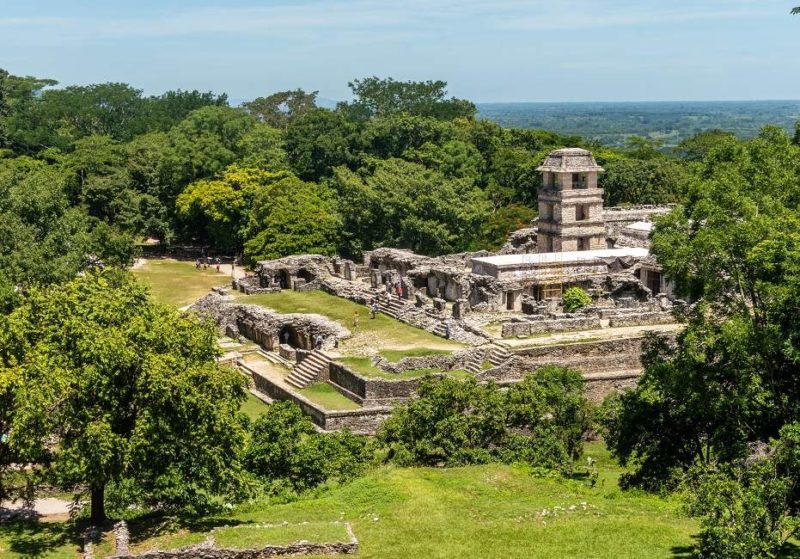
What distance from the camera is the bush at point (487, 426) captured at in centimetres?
2850

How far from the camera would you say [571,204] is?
177 ft

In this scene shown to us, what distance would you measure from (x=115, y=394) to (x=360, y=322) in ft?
73.9

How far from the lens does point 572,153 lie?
178 feet

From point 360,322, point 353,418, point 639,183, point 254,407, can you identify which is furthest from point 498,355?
point 639,183

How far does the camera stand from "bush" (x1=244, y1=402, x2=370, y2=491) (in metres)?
27.0

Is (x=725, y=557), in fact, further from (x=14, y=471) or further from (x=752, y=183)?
(x=14, y=471)

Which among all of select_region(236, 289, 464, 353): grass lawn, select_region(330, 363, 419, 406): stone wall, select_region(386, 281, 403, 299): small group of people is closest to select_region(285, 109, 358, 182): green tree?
select_region(236, 289, 464, 353): grass lawn

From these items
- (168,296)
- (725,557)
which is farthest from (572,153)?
(725,557)

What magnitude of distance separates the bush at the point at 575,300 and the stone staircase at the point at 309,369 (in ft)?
33.5

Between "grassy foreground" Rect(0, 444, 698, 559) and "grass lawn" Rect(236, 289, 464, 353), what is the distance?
13651 millimetres

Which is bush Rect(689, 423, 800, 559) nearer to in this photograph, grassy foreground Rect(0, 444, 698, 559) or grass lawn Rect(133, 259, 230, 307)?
grassy foreground Rect(0, 444, 698, 559)

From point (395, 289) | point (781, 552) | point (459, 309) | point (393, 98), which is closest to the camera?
point (781, 552)

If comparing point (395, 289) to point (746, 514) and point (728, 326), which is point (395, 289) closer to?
point (728, 326)

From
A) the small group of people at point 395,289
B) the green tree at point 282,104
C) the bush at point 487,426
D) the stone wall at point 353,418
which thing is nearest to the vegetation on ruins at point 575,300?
the small group of people at point 395,289
